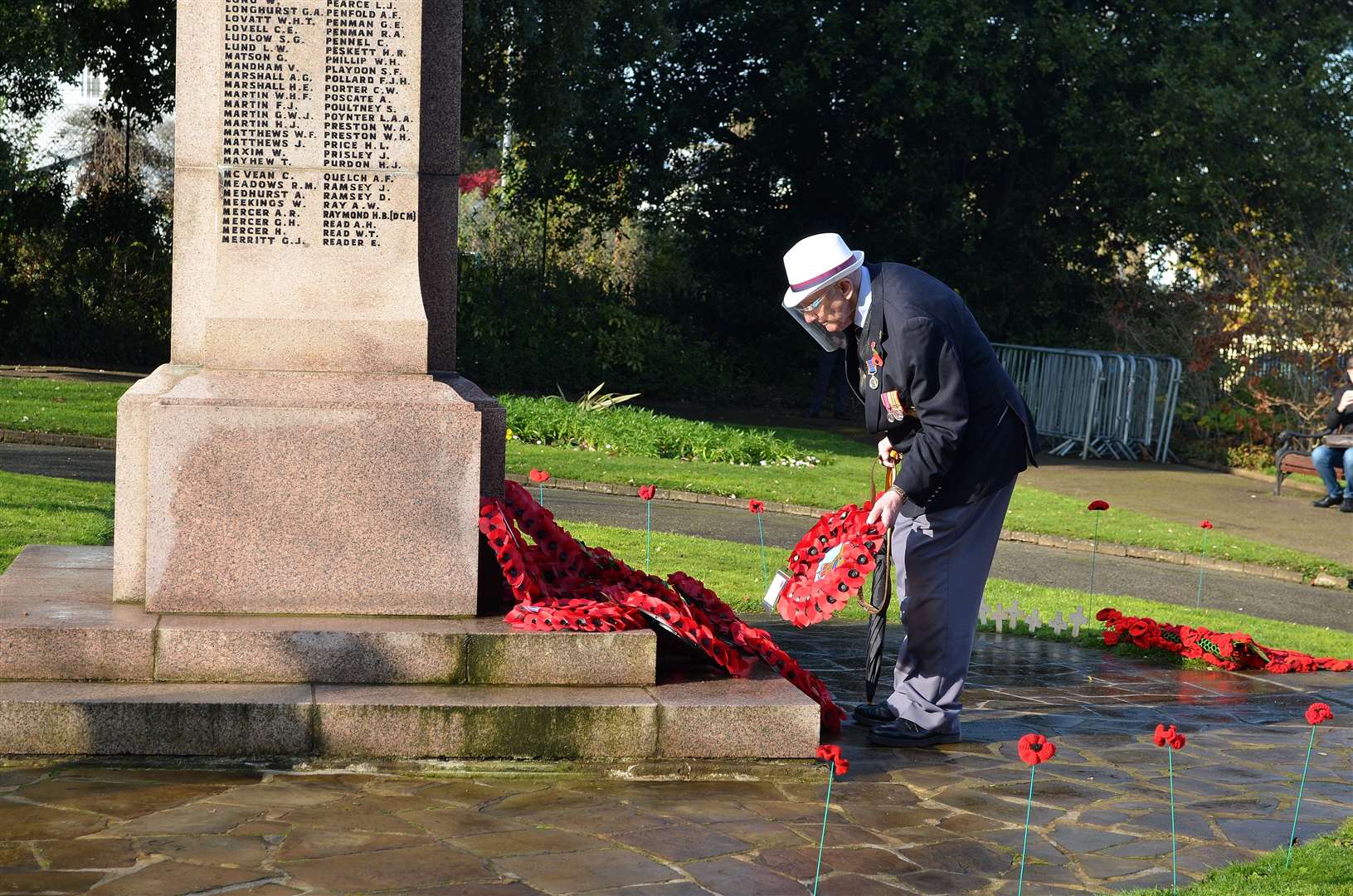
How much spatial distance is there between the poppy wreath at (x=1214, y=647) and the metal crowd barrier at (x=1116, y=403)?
47.1 feet

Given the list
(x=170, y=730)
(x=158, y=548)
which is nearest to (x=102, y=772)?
(x=170, y=730)

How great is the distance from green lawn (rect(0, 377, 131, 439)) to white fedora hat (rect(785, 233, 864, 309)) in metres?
12.2

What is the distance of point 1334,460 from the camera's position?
16656 mm

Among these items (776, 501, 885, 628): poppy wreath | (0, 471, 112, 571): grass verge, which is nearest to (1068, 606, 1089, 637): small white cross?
(776, 501, 885, 628): poppy wreath

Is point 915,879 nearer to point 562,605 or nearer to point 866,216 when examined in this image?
point 562,605

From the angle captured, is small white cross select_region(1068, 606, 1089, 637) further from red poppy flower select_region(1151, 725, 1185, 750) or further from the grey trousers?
red poppy flower select_region(1151, 725, 1185, 750)

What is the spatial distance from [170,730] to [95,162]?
86.6 feet

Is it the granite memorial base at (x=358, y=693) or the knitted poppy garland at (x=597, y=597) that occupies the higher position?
the knitted poppy garland at (x=597, y=597)

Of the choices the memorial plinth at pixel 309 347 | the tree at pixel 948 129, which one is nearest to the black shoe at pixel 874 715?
the memorial plinth at pixel 309 347

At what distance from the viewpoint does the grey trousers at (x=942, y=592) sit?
5719mm

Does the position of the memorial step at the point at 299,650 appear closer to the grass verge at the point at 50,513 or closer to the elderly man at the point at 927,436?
the elderly man at the point at 927,436

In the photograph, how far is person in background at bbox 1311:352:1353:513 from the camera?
1549 cm

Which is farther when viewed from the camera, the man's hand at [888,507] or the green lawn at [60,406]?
the green lawn at [60,406]

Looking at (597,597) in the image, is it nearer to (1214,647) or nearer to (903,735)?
(903,735)
